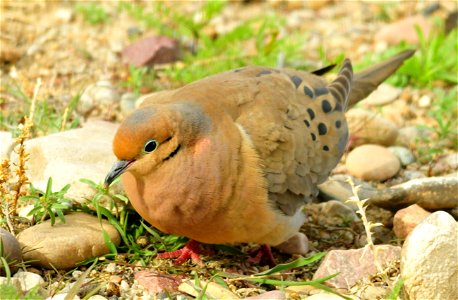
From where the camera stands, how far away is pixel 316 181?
14.7ft

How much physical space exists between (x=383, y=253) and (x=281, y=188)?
619 millimetres

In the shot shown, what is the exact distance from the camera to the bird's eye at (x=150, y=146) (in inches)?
142

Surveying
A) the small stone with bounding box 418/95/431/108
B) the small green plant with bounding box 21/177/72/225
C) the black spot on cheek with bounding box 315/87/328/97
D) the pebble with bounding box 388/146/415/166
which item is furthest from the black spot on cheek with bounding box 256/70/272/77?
the small stone with bounding box 418/95/431/108

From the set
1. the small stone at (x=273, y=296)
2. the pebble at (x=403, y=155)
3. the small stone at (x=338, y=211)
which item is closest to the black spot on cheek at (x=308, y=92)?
the small stone at (x=338, y=211)

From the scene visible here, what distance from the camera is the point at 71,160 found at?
14.6ft

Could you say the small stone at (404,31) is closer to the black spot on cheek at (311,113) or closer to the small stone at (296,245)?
the black spot on cheek at (311,113)

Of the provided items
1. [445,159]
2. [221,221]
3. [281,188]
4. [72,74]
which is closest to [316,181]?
[281,188]

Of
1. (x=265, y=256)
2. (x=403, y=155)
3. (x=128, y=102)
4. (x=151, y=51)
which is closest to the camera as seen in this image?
(x=265, y=256)

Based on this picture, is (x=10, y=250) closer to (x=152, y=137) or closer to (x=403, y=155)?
(x=152, y=137)

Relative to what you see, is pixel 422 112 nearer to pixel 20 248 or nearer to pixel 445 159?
pixel 445 159

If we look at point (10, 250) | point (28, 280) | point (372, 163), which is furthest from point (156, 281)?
point (372, 163)

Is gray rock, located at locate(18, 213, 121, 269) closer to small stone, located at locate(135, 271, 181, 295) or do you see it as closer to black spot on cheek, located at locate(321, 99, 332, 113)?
small stone, located at locate(135, 271, 181, 295)

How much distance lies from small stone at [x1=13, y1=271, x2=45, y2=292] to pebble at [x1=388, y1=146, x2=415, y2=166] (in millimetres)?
2859

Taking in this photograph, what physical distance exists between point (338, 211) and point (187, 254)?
1.12 m
